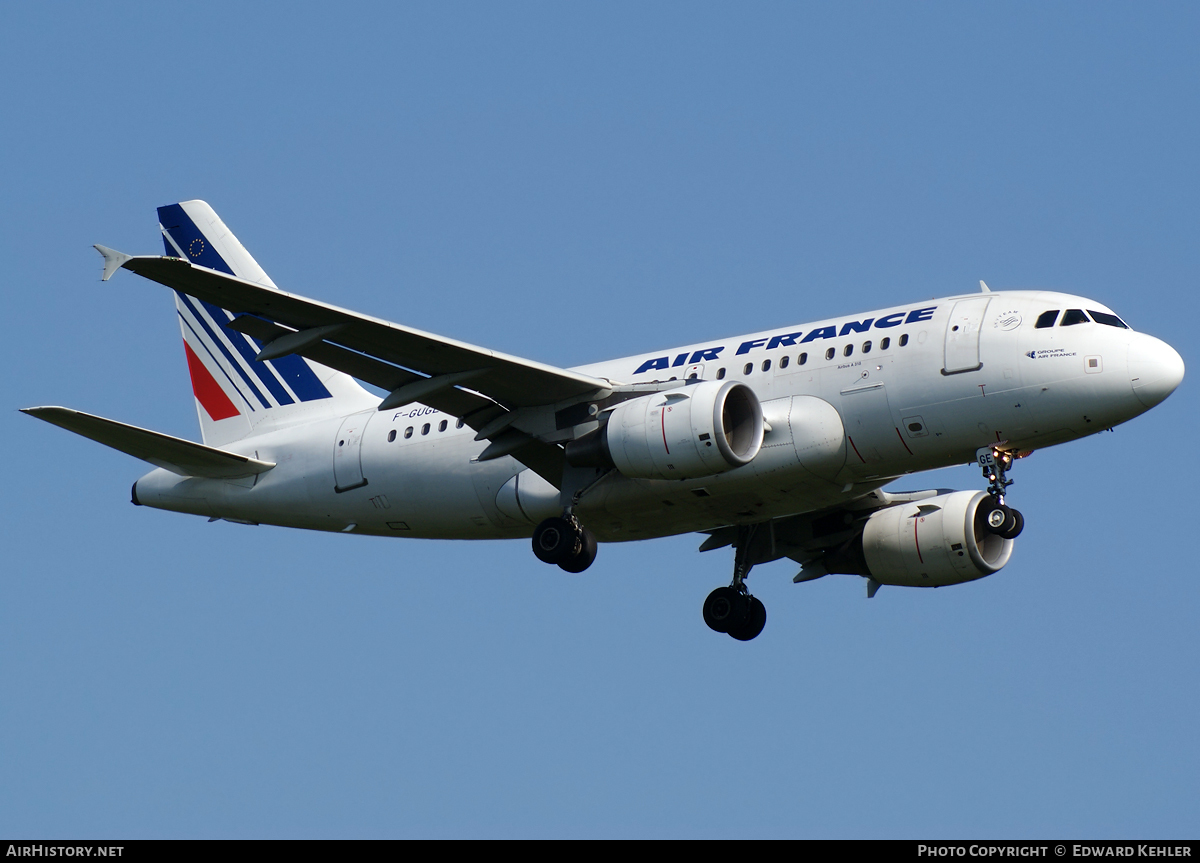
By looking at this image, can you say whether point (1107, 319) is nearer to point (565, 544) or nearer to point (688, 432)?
point (688, 432)

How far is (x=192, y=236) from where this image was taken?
43719 mm

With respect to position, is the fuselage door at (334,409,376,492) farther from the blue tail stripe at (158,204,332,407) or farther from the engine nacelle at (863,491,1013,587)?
the engine nacelle at (863,491,1013,587)

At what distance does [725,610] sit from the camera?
37875 mm

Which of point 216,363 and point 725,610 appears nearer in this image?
point 725,610

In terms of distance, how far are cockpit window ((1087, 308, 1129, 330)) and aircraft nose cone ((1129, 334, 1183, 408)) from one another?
61cm

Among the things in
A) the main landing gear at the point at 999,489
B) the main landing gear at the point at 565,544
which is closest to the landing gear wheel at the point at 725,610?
the main landing gear at the point at 565,544

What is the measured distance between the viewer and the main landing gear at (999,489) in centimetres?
3136

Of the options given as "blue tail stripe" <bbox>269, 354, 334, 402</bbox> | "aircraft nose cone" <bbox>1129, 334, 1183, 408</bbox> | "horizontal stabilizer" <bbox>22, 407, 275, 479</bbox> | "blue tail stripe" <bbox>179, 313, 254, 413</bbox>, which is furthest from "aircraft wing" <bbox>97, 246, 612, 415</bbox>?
"aircraft nose cone" <bbox>1129, 334, 1183, 408</bbox>

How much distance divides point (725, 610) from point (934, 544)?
489 centimetres

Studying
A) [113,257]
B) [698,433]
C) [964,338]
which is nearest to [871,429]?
Answer: [964,338]

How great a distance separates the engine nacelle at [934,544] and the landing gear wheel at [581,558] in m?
7.10

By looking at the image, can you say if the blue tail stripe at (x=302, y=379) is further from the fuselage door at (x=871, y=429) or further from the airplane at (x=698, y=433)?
the fuselage door at (x=871, y=429)

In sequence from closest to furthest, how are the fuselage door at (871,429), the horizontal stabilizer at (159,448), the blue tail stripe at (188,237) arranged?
1. the fuselage door at (871,429)
2. the horizontal stabilizer at (159,448)
3. the blue tail stripe at (188,237)
